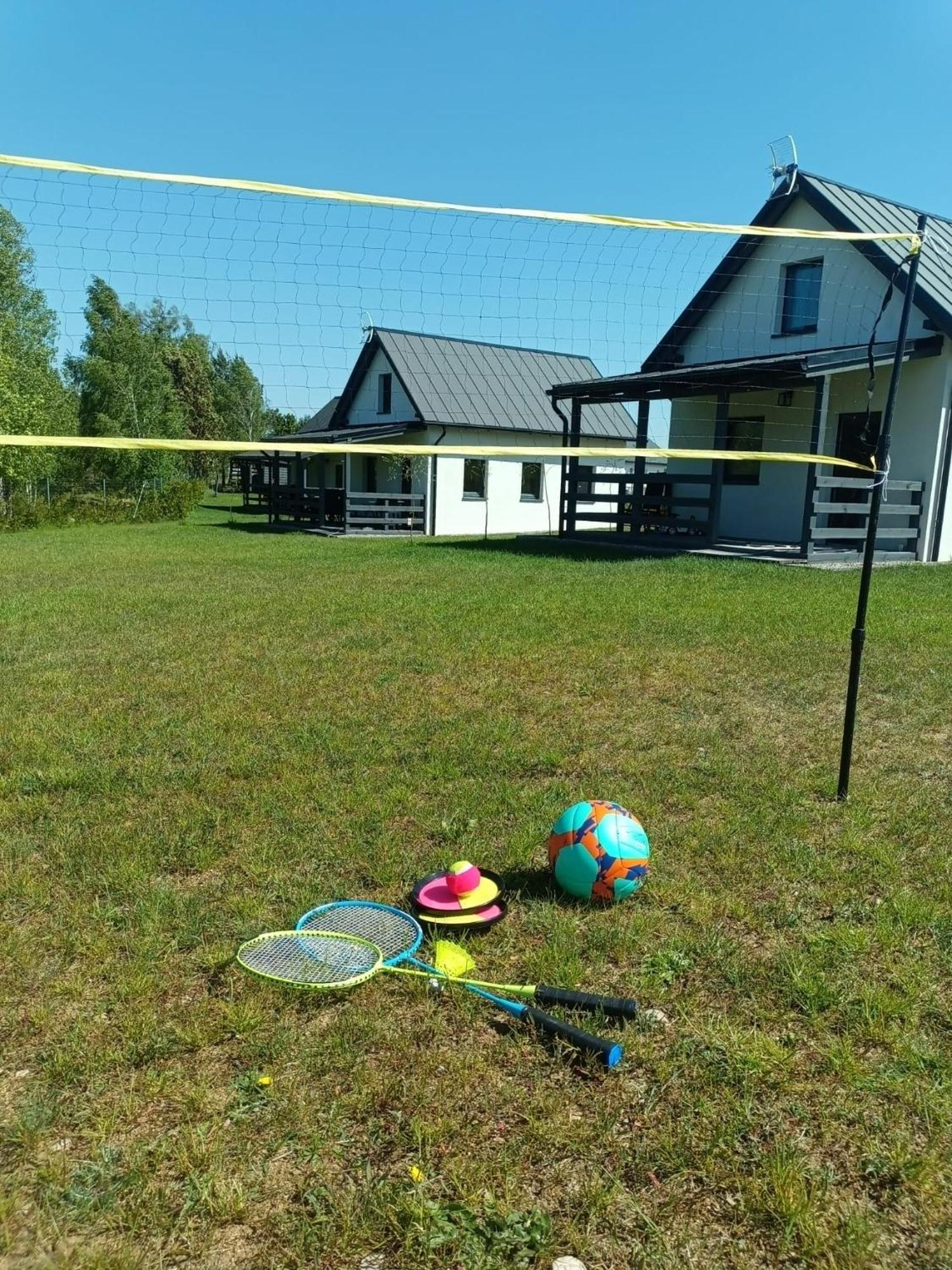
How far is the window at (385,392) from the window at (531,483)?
482 centimetres

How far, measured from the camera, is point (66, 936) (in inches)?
121

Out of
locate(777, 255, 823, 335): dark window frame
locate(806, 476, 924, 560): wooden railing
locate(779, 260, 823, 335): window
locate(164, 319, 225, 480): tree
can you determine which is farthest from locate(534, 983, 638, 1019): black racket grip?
locate(164, 319, 225, 480): tree

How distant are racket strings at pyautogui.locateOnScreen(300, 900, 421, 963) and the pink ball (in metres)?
0.19

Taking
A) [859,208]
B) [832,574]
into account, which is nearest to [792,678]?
[832,574]

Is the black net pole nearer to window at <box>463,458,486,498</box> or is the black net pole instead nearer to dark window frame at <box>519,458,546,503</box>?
window at <box>463,458,486,498</box>

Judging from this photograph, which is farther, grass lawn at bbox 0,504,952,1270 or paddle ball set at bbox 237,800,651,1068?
paddle ball set at bbox 237,800,651,1068

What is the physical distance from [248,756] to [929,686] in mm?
4965

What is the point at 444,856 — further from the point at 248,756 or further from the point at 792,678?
the point at 792,678

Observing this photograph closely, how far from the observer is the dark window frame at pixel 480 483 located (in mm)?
26234


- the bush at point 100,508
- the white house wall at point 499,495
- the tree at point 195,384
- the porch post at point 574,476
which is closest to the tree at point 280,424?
the tree at point 195,384

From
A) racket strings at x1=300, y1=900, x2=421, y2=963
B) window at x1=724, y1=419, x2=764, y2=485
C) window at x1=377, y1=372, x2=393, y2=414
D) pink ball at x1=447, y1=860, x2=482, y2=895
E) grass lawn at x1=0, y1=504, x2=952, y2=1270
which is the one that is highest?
window at x1=377, y1=372, x2=393, y2=414

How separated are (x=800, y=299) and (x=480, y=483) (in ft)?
37.4

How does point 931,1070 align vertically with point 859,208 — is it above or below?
below

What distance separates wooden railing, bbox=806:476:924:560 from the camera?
1447cm
